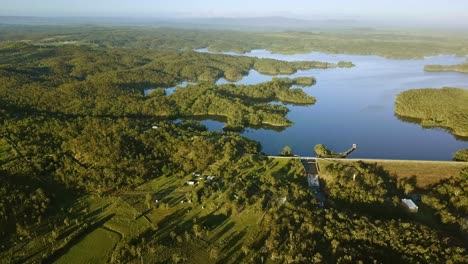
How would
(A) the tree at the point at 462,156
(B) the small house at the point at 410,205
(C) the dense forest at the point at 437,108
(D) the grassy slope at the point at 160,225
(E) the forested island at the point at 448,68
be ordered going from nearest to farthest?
(D) the grassy slope at the point at 160,225 < (B) the small house at the point at 410,205 < (A) the tree at the point at 462,156 < (C) the dense forest at the point at 437,108 < (E) the forested island at the point at 448,68

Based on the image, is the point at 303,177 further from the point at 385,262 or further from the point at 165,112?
the point at 165,112

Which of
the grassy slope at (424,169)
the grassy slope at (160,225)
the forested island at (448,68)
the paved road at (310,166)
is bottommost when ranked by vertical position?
the grassy slope at (160,225)

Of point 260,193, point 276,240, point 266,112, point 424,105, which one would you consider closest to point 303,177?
point 260,193

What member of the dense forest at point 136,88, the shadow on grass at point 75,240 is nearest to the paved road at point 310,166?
the dense forest at point 136,88

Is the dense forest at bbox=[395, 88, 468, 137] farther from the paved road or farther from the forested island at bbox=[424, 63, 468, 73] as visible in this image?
the forested island at bbox=[424, 63, 468, 73]

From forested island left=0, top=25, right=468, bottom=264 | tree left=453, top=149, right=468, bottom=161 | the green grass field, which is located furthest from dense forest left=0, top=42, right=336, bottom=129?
the green grass field

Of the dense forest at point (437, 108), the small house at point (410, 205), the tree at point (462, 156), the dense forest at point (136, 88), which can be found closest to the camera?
the small house at point (410, 205)

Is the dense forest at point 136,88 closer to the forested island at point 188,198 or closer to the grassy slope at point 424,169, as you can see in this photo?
the forested island at point 188,198

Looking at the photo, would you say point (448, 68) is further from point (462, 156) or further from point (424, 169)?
point (424, 169)
